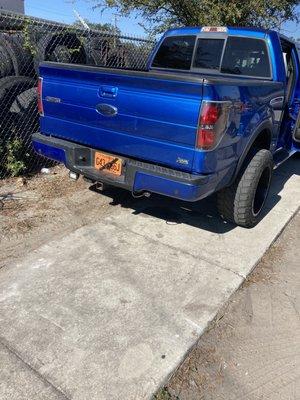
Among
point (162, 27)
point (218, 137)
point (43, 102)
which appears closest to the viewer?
point (218, 137)

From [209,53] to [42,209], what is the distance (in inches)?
114

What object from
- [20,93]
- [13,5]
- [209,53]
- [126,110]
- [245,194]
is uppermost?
[209,53]

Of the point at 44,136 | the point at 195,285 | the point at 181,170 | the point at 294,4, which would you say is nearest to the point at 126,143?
the point at 181,170

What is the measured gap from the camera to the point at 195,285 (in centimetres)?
328

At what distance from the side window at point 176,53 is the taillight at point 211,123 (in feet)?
8.05

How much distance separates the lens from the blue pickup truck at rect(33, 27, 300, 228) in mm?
3055

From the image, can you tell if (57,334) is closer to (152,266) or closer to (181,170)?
(152,266)

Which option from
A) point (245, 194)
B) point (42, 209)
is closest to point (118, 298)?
point (245, 194)

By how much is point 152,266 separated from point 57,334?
1.12 meters

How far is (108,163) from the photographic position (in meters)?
3.59

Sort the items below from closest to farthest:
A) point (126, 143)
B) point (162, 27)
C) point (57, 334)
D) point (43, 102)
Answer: point (57, 334)
point (126, 143)
point (43, 102)
point (162, 27)

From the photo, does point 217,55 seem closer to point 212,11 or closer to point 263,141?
point 263,141

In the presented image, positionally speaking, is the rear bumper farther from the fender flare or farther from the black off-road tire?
the black off-road tire

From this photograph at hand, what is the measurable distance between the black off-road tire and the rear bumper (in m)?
0.53
